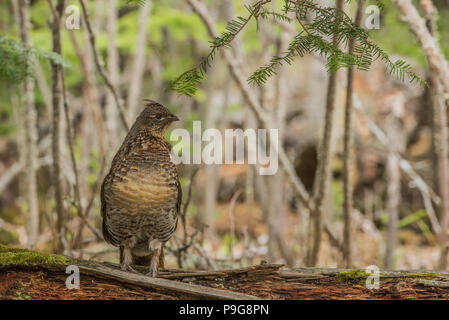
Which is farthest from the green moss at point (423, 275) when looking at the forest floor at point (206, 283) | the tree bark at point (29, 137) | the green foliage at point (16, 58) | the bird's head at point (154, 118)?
the tree bark at point (29, 137)

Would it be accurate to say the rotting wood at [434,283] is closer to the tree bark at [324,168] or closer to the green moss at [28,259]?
the tree bark at [324,168]

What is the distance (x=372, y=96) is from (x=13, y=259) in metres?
8.58

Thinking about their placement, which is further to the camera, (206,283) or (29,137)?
(29,137)

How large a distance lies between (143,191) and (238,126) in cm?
918

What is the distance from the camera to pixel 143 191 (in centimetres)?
303

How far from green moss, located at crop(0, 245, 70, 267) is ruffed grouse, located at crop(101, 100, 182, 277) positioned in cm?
43

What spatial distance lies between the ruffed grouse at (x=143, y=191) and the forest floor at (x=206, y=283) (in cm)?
25

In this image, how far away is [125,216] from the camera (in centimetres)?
313

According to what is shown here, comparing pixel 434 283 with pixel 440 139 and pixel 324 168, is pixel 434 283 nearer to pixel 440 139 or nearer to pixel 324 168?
pixel 324 168

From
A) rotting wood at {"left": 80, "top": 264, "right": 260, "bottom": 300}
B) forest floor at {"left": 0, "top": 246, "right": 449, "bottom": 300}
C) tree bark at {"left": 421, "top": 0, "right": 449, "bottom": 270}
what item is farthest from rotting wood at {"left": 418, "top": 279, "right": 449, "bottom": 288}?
tree bark at {"left": 421, "top": 0, "right": 449, "bottom": 270}

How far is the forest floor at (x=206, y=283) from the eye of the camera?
2607 mm

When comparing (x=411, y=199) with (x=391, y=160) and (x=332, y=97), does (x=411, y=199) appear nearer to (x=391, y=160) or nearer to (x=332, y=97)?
(x=391, y=160)

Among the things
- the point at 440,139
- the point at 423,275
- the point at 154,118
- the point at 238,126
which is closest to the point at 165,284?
the point at 154,118
